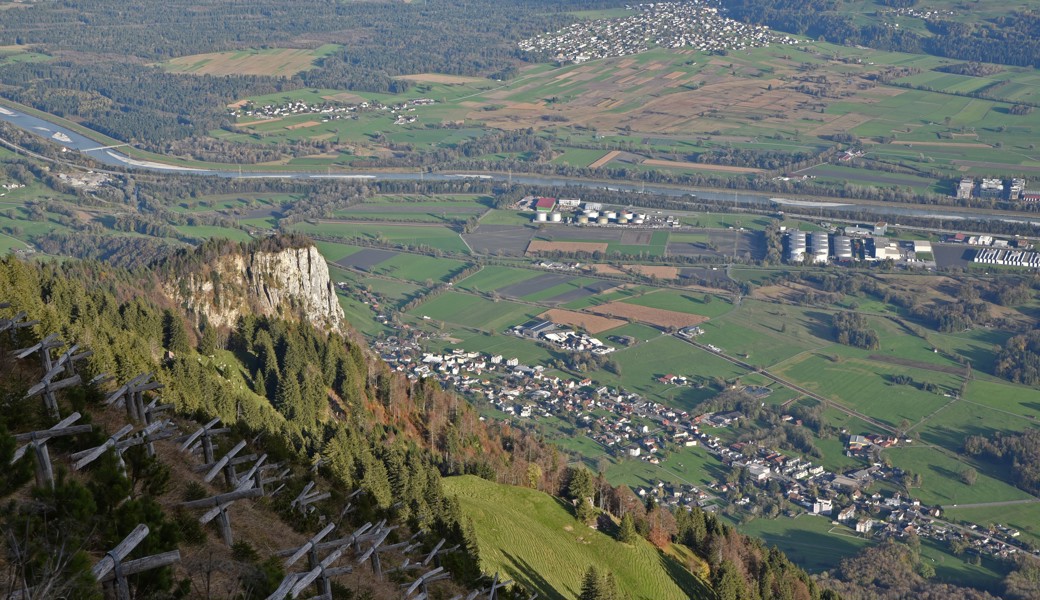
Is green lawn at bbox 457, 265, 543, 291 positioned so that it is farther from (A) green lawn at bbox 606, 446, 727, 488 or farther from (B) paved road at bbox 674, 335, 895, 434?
(A) green lawn at bbox 606, 446, 727, 488

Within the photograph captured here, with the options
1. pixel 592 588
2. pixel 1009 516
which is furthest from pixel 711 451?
pixel 592 588

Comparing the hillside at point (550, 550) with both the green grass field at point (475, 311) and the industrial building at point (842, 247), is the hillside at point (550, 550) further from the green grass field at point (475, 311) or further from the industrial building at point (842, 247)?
the industrial building at point (842, 247)

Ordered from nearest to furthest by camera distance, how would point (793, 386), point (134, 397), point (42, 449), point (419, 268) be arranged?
point (42, 449) < point (134, 397) < point (793, 386) < point (419, 268)

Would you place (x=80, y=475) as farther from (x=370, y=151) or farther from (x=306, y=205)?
(x=370, y=151)

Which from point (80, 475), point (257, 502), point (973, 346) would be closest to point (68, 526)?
point (80, 475)

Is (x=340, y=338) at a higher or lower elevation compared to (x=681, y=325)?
higher

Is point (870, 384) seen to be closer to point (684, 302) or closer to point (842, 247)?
point (684, 302)

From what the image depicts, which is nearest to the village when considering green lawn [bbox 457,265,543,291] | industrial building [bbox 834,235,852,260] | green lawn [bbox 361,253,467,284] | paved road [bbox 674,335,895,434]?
paved road [bbox 674,335,895,434]
